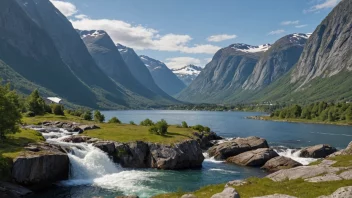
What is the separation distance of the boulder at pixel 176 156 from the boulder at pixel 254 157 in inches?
420

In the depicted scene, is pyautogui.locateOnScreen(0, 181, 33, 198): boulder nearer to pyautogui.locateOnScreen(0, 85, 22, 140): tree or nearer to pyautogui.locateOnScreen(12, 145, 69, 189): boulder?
pyautogui.locateOnScreen(12, 145, 69, 189): boulder

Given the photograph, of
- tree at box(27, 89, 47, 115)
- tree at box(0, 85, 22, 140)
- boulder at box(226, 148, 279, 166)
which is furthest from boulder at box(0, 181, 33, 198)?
tree at box(27, 89, 47, 115)

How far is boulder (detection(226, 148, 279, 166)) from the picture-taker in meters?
77.1

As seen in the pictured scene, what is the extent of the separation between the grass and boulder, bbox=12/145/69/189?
2527 cm

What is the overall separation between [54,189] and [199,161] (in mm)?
34024

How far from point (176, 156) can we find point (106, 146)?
49.1 feet

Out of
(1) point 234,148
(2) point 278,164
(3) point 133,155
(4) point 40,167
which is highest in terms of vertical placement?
(4) point 40,167

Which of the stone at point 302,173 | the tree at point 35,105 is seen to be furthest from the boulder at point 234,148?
the tree at point 35,105

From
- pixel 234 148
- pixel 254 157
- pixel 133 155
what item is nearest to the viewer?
pixel 133 155

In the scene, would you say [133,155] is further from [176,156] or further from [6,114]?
[6,114]

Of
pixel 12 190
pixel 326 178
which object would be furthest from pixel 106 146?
pixel 326 178

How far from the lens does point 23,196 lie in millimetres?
45938

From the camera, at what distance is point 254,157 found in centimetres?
7794

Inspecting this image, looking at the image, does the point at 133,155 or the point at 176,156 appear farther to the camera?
the point at 176,156
